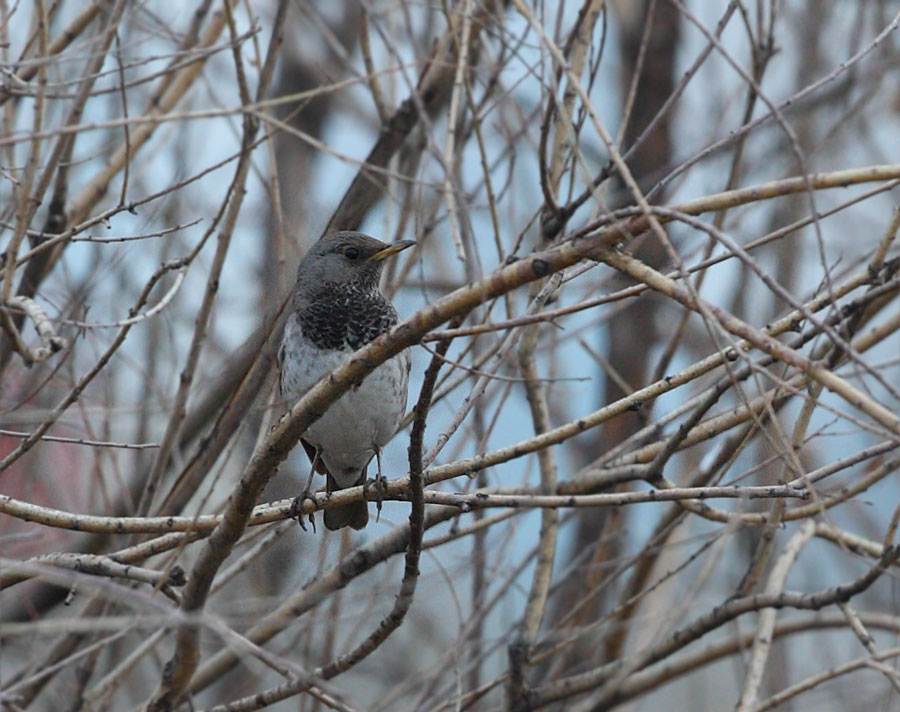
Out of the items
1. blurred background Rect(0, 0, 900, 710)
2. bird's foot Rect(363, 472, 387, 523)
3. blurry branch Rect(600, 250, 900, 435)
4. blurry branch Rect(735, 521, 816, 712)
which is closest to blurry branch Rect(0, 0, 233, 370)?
blurred background Rect(0, 0, 900, 710)

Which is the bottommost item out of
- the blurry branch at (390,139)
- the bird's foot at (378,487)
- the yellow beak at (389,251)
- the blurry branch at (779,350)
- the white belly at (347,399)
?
the blurry branch at (779,350)

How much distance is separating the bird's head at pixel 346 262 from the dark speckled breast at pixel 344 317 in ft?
0.22

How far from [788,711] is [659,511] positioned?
1.19 m

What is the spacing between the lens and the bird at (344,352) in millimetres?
4375

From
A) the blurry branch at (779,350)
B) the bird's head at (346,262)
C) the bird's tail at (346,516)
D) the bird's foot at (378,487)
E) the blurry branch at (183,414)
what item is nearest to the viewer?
the blurry branch at (779,350)

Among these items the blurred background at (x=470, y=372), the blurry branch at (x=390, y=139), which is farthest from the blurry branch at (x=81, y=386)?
the blurry branch at (x=390, y=139)

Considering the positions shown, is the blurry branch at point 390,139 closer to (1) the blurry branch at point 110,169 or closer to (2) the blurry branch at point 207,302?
(2) the blurry branch at point 207,302

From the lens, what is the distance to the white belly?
4.34 metres

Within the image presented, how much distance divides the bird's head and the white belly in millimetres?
253

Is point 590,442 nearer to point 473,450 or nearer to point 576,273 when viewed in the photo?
point 473,450

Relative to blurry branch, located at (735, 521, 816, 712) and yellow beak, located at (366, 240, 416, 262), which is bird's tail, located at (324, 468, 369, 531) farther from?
blurry branch, located at (735, 521, 816, 712)

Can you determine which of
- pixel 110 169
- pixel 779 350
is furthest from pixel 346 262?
pixel 779 350

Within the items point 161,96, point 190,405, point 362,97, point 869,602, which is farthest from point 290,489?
point 362,97

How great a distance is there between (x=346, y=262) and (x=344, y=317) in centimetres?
38
